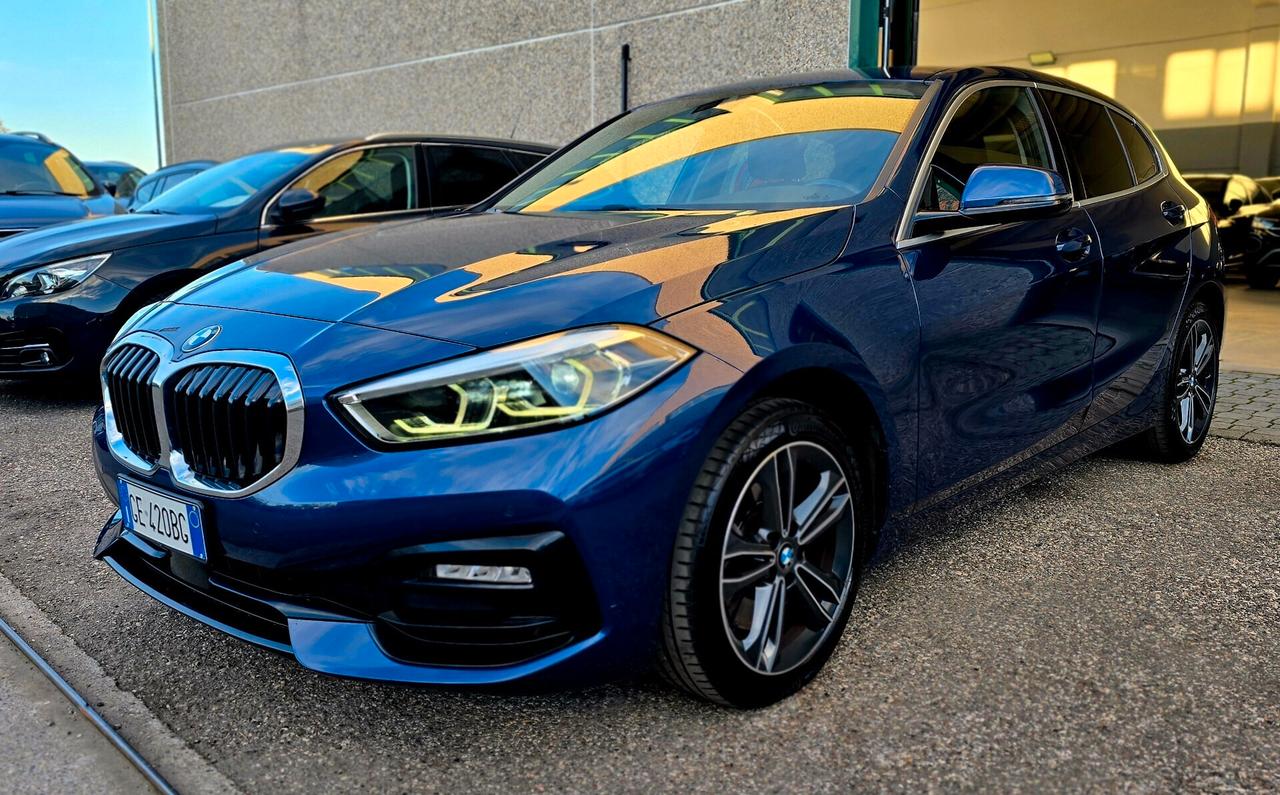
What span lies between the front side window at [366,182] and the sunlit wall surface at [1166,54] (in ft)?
42.4

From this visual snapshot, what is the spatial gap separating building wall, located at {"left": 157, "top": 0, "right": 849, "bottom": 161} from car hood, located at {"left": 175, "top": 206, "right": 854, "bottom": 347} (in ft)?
17.9

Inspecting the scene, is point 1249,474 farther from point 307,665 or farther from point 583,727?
point 307,665

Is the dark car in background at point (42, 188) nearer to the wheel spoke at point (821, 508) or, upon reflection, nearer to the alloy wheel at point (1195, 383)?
the wheel spoke at point (821, 508)

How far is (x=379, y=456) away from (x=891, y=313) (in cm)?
127

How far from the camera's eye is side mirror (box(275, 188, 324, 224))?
562cm

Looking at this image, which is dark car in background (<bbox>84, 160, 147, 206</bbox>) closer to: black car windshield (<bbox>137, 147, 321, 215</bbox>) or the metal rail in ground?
black car windshield (<bbox>137, 147, 321, 215</bbox>)

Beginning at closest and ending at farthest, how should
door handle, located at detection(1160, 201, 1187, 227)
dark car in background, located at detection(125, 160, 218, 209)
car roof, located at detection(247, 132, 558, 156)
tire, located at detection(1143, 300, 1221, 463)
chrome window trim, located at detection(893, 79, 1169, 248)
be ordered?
chrome window trim, located at detection(893, 79, 1169, 248) < door handle, located at detection(1160, 201, 1187, 227) < tire, located at detection(1143, 300, 1221, 463) < car roof, located at detection(247, 132, 558, 156) < dark car in background, located at detection(125, 160, 218, 209)

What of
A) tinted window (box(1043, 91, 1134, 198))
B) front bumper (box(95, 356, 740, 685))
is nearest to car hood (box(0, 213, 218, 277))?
front bumper (box(95, 356, 740, 685))

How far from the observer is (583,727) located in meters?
2.32

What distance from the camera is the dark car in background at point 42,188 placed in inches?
289

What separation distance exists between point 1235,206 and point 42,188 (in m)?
12.5

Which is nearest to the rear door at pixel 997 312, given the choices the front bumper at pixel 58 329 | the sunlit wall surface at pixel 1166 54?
the front bumper at pixel 58 329

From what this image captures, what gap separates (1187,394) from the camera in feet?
14.0

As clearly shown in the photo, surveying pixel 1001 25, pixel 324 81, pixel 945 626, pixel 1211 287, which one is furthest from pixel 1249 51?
pixel 945 626
